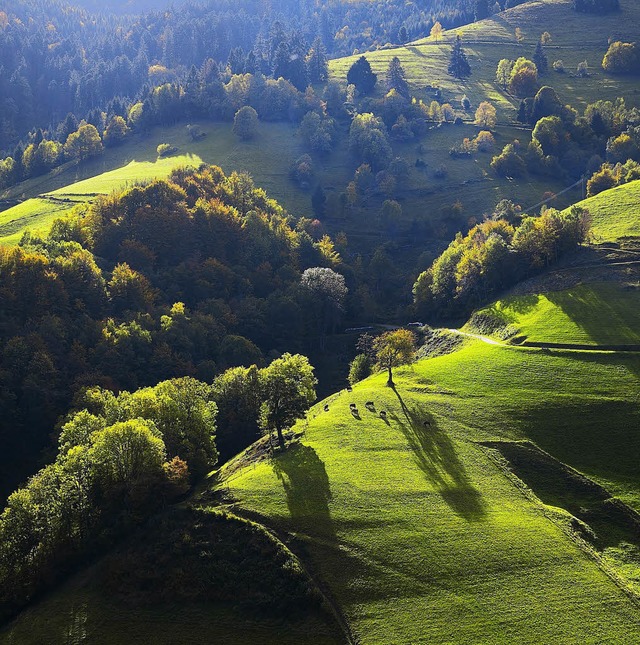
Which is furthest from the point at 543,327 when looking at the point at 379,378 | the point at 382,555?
the point at 382,555

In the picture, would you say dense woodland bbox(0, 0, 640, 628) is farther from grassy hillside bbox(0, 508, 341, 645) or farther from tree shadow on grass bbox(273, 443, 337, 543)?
Answer: tree shadow on grass bbox(273, 443, 337, 543)

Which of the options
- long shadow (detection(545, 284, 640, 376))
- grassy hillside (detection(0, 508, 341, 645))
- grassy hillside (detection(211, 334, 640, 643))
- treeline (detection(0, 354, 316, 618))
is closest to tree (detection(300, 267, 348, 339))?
long shadow (detection(545, 284, 640, 376))

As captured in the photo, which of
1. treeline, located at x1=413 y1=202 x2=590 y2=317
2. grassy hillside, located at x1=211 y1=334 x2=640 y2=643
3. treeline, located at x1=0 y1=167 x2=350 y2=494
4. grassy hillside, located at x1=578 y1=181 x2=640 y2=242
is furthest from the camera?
grassy hillside, located at x1=578 y1=181 x2=640 y2=242

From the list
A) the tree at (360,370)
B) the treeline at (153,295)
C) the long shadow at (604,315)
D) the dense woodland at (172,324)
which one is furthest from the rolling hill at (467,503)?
the treeline at (153,295)

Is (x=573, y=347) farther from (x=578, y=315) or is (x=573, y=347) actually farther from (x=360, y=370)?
(x=360, y=370)

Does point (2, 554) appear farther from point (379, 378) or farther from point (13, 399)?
point (379, 378)

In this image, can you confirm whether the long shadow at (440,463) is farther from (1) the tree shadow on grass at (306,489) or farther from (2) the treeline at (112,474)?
(2) the treeline at (112,474)
